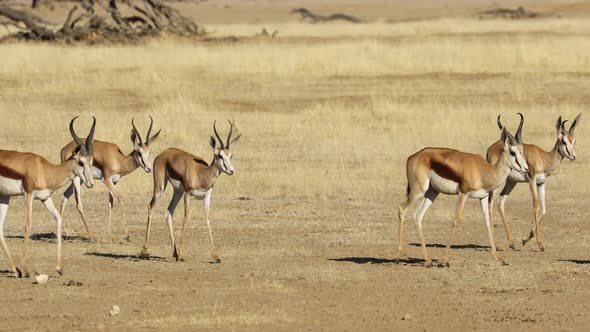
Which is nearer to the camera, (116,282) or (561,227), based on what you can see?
(116,282)

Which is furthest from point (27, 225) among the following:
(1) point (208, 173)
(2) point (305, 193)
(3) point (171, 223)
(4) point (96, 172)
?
(2) point (305, 193)

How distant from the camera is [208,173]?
12.0 m

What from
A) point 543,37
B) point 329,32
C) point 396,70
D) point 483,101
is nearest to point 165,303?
point 483,101

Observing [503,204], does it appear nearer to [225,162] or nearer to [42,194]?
[225,162]

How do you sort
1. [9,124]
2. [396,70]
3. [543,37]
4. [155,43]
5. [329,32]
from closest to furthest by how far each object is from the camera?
[9,124], [396,70], [155,43], [543,37], [329,32]

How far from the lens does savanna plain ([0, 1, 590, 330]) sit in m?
10.3

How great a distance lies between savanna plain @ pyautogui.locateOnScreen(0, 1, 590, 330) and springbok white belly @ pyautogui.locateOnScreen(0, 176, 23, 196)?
843 mm

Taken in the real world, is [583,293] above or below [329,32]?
below

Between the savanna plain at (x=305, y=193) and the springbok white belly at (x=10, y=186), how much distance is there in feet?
2.77

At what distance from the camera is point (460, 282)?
1136 centimetres

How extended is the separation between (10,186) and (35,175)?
0.24m

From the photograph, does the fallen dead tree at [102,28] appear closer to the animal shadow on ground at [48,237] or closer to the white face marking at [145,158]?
the animal shadow on ground at [48,237]

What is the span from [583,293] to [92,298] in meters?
4.29

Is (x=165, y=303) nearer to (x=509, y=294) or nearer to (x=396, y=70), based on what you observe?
(x=509, y=294)
